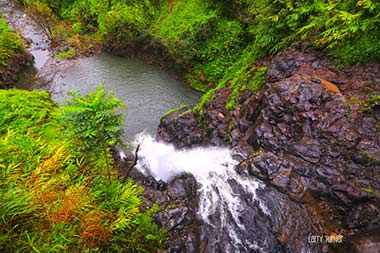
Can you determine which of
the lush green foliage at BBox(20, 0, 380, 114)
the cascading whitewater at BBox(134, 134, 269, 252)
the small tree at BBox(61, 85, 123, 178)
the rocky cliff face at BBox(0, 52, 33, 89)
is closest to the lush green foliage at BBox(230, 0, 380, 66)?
the lush green foliage at BBox(20, 0, 380, 114)

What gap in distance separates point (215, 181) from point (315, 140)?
9.66ft

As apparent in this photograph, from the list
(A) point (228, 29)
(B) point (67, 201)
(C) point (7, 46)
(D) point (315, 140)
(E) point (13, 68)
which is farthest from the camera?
(C) point (7, 46)

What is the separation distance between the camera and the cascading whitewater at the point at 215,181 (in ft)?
18.3

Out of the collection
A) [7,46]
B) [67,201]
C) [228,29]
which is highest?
[228,29]

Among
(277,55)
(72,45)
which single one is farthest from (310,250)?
(72,45)

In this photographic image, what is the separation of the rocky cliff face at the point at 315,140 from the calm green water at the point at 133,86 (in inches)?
144

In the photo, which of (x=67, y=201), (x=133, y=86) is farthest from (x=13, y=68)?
(x=67, y=201)

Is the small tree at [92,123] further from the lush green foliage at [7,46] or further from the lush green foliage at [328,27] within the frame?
the lush green foliage at [7,46]

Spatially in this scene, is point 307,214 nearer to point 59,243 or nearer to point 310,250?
point 310,250

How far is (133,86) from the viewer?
1287 cm

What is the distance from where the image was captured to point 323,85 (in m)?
6.82

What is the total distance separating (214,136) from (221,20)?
8246 mm

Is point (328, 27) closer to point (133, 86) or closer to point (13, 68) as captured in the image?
point (133, 86)

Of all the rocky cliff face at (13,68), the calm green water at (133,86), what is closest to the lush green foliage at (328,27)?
the calm green water at (133,86)
